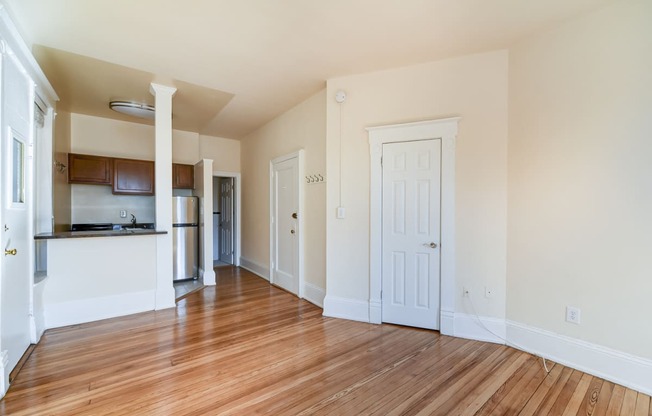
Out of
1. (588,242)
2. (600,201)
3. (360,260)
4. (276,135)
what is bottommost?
(360,260)

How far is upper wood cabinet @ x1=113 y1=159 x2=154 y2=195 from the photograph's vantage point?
Result: 484 cm

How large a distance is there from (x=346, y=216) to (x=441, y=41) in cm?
200

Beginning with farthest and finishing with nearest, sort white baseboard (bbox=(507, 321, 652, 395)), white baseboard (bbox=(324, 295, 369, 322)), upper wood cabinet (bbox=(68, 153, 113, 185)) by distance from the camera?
upper wood cabinet (bbox=(68, 153, 113, 185)), white baseboard (bbox=(324, 295, 369, 322)), white baseboard (bbox=(507, 321, 652, 395))

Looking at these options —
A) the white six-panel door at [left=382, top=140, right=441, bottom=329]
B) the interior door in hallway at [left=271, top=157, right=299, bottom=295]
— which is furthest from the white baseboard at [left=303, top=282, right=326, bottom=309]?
the white six-panel door at [left=382, top=140, right=441, bottom=329]

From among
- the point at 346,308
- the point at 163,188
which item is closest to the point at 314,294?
the point at 346,308

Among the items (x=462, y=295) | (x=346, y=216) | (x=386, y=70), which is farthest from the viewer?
(x=346, y=216)

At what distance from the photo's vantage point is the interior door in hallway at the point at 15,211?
6.74 ft

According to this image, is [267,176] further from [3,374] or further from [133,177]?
[3,374]

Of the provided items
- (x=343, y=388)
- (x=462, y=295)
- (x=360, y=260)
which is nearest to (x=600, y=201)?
(x=462, y=295)

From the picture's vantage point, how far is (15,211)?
90.4 inches

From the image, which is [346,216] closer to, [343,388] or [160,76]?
[343,388]

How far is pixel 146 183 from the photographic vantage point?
200 inches

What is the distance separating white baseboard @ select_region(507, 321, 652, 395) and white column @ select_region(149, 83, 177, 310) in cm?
393

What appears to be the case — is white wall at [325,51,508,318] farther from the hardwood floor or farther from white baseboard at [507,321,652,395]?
the hardwood floor
